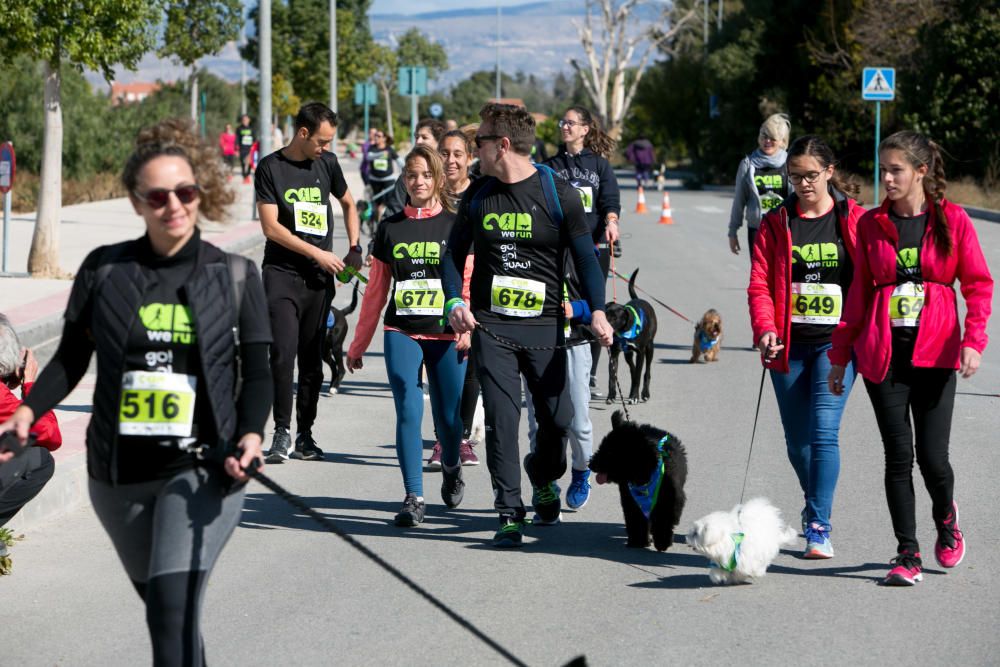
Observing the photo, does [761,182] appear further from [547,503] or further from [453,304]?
[453,304]

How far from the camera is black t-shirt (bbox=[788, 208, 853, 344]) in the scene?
6.46m

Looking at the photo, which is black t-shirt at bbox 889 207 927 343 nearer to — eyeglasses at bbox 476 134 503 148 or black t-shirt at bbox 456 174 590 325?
black t-shirt at bbox 456 174 590 325

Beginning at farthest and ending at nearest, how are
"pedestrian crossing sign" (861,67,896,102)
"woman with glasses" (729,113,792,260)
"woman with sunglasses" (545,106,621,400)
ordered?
"pedestrian crossing sign" (861,67,896,102)
"woman with glasses" (729,113,792,260)
"woman with sunglasses" (545,106,621,400)

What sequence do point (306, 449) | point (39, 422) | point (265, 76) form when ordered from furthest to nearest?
point (265, 76) → point (306, 449) → point (39, 422)

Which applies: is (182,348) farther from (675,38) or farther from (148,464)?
(675,38)

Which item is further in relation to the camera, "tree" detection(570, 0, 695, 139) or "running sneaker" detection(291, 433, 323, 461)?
"tree" detection(570, 0, 695, 139)

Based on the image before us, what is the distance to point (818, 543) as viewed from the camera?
252 inches

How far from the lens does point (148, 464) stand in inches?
153

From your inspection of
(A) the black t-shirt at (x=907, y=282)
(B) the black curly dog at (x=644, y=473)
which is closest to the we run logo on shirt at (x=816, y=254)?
(A) the black t-shirt at (x=907, y=282)

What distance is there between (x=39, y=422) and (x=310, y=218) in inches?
123

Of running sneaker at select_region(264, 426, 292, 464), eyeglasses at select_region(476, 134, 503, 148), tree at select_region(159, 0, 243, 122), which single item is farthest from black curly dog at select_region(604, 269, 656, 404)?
tree at select_region(159, 0, 243, 122)

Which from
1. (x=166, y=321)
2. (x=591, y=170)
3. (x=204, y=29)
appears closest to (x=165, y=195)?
(x=166, y=321)

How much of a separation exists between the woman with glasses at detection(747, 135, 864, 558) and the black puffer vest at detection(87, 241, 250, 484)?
3080mm

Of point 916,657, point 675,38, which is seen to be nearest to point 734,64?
point 675,38
